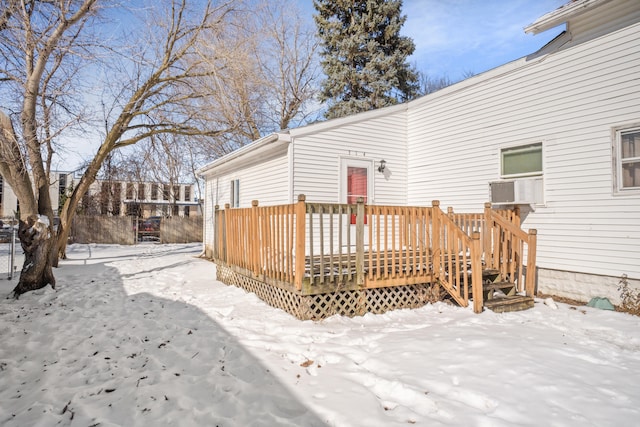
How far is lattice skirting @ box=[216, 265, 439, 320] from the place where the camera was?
4.58m

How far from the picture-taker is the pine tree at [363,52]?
54.1ft

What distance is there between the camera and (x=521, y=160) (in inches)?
260

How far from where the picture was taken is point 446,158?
796cm

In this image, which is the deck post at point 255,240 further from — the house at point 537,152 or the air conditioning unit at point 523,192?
the air conditioning unit at point 523,192

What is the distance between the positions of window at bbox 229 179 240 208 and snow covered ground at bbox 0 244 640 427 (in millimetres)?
5915

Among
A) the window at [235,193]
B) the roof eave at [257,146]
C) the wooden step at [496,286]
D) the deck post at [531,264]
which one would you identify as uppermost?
the roof eave at [257,146]

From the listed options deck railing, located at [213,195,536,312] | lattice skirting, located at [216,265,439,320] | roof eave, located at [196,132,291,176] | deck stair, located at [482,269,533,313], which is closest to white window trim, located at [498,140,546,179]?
deck railing, located at [213,195,536,312]

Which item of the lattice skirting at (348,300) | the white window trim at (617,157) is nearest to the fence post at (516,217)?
the white window trim at (617,157)

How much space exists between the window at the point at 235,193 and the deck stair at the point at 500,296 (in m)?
7.43

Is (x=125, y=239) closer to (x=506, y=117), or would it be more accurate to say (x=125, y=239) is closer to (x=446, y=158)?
(x=446, y=158)

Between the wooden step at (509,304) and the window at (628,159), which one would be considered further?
the window at (628,159)

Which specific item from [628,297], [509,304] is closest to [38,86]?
[509,304]

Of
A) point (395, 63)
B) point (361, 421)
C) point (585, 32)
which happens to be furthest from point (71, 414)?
point (395, 63)

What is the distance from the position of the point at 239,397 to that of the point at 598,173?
613 cm
